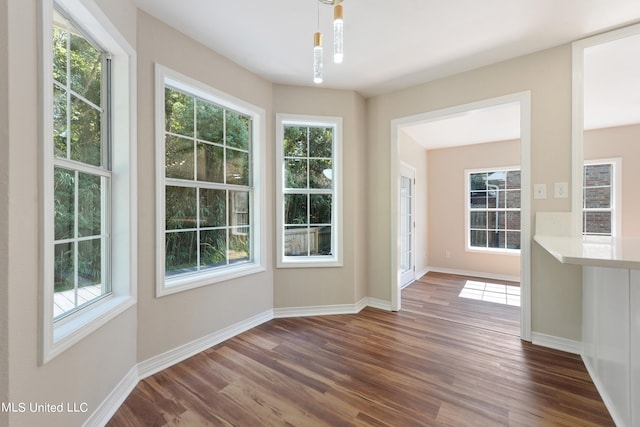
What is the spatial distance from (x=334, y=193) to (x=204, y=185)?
4.76 feet

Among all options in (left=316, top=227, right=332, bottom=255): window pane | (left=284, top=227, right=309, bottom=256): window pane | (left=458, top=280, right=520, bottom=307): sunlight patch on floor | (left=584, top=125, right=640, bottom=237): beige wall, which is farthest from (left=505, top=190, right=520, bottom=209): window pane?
(left=284, top=227, right=309, bottom=256): window pane

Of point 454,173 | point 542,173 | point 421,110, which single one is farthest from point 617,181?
point 421,110

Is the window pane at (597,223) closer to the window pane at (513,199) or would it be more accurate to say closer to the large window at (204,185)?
the window pane at (513,199)

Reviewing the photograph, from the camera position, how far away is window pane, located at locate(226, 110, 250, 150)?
8.86 ft

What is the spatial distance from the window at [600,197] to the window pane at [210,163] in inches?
215

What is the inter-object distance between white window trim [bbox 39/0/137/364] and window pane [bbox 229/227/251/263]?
3.13ft

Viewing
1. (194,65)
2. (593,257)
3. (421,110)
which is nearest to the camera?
(593,257)

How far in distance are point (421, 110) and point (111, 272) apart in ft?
10.7

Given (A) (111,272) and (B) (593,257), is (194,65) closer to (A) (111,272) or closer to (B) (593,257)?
(A) (111,272)

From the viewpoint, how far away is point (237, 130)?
2783mm

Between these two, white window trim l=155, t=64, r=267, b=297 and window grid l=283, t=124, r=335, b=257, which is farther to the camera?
window grid l=283, t=124, r=335, b=257

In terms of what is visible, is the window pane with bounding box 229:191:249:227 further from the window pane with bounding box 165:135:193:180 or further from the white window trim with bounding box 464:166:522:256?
the white window trim with bounding box 464:166:522:256

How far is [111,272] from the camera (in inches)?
71.8
